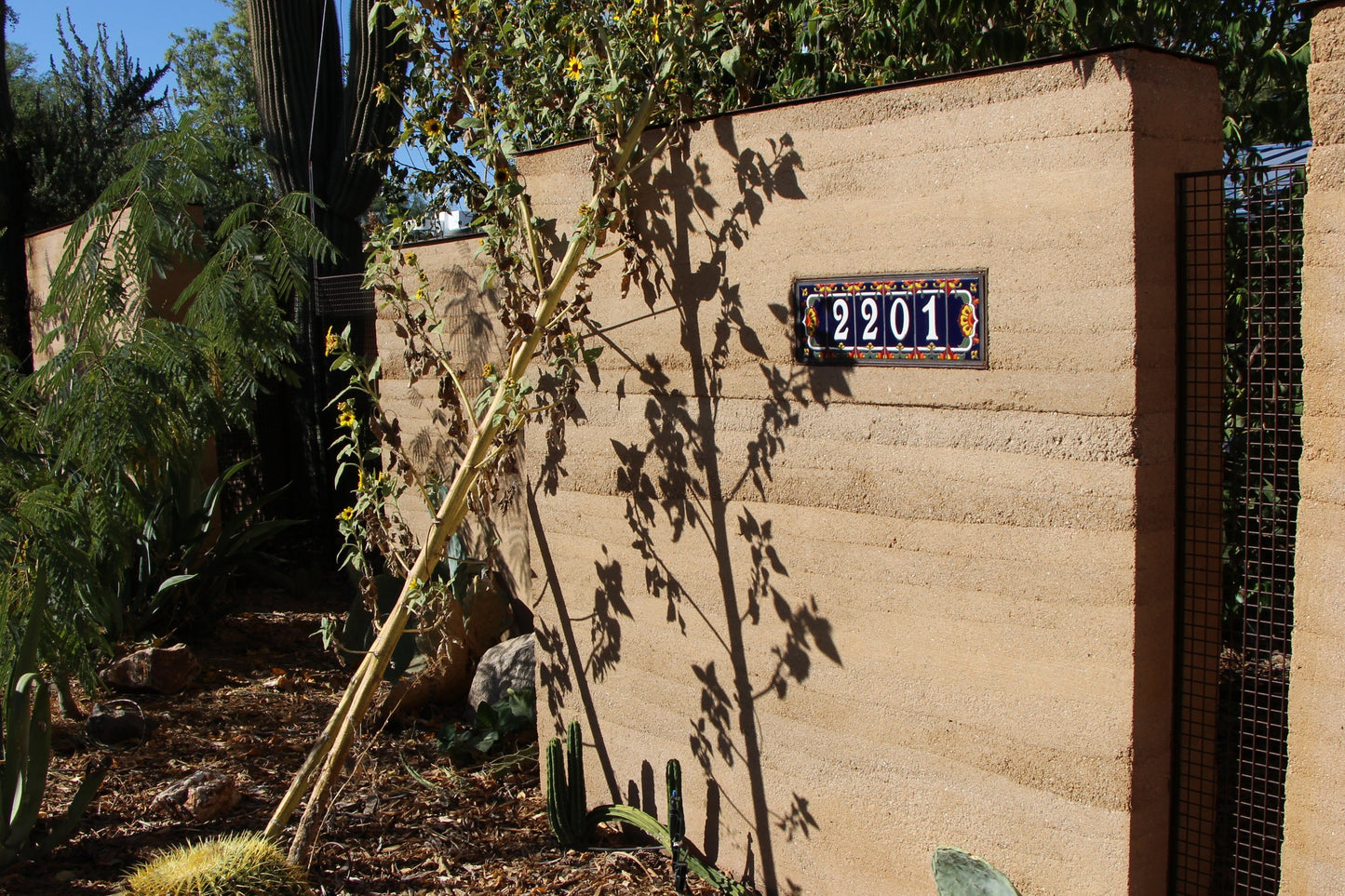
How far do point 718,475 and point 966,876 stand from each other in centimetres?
154

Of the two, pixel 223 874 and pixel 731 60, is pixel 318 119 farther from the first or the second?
pixel 223 874

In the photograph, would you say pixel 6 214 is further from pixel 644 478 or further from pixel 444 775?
pixel 644 478

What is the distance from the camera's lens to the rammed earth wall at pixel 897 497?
288cm

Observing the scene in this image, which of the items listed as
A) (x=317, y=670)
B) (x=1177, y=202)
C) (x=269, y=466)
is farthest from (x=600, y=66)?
(x=269, y=466)

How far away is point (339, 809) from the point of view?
459cm

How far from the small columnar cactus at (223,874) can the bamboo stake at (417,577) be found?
0.27 meters

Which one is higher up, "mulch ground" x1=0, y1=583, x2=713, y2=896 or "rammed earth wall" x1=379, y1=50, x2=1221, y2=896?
"rammed earth wall" x1=379, y1=50, x2=1221, y2=896

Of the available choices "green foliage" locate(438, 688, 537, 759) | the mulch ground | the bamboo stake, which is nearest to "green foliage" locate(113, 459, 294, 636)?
the mulch ground

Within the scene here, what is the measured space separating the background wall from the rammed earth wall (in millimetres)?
379

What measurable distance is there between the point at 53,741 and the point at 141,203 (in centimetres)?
298

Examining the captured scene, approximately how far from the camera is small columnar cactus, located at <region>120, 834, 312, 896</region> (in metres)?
3.38

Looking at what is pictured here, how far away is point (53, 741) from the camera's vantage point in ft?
17.5

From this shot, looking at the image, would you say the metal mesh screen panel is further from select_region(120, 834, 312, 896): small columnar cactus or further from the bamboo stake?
select_region(120, 834, 312, 896): small columnar cactus

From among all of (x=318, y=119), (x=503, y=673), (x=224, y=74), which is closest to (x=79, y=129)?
(x=318, y=119)
